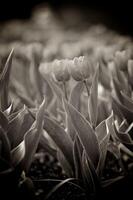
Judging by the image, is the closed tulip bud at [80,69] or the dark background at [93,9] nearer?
the closed tulip bud at [80,69]

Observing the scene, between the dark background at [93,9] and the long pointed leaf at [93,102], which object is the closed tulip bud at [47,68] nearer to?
the long pointed leaf at [93,102]

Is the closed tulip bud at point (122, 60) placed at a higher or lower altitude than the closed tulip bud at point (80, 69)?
lower

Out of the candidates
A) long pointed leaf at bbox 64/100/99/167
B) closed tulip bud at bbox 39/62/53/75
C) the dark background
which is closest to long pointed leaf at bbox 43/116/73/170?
long pointed leaf at bbox 64/100/99/167

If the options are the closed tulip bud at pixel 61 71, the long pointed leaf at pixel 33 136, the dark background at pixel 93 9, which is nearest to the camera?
the long pointed leaf at pixel 33 136

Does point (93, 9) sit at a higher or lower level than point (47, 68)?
higher

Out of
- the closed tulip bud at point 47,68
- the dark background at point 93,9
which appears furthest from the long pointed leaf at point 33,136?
the dark background at point 93,9

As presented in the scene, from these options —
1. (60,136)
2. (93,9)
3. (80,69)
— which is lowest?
(60,136)

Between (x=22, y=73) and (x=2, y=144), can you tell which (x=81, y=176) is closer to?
(x=2, y=144)

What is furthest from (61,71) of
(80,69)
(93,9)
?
(93,9)

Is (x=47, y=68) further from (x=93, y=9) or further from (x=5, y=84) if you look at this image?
(x=93, y=9)
